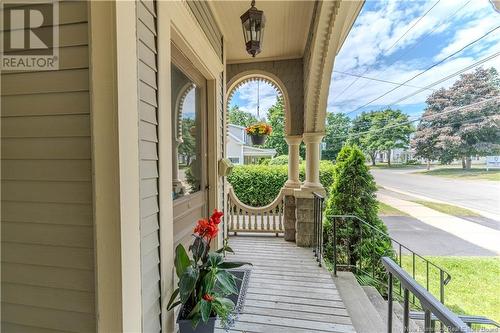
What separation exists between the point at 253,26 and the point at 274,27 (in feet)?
3.88

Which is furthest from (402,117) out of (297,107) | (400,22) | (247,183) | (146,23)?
(146,23)

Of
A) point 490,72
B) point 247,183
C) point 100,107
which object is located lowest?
point 247,183

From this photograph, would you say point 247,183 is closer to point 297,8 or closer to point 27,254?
point 297,8

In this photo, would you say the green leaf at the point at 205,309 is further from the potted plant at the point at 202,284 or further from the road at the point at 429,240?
the road at the point at 429,240

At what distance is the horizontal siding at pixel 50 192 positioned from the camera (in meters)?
1.01

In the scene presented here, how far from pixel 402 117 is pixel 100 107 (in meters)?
12.8

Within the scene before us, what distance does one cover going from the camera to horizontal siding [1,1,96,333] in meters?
1.01

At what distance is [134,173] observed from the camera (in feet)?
3.46

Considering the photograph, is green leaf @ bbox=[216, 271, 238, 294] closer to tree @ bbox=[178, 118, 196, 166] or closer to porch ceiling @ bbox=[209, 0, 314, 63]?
tree @ bbox=[178, 118, 196, 166]

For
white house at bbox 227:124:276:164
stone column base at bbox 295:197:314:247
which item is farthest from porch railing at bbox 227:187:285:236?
white house at bbox 227:124:276:164

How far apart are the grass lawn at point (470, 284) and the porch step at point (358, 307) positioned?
2.54 meters

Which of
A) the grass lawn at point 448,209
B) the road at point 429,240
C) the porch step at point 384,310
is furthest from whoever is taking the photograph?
the grass lawn at point 448,209

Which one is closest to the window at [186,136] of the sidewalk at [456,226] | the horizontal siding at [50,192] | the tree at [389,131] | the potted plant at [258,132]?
the horizontal siding at [50,192]

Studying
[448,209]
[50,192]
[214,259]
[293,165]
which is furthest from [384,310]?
[448,209]
